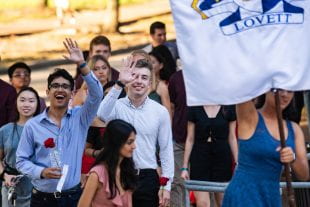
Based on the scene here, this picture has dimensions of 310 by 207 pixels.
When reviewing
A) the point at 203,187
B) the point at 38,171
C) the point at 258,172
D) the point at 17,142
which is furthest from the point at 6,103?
the point at 258,172

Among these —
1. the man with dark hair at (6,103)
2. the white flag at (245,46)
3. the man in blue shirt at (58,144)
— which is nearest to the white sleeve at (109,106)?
the man in blue shirt at (58,144)

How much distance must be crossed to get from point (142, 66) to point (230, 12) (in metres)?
2.27

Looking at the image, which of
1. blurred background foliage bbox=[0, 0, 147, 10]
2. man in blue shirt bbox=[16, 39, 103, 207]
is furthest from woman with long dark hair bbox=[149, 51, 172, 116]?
blurred background foliage bbox=[0, 0, 147, 10]

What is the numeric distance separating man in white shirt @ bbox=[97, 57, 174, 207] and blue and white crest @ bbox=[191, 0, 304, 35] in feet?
6.34

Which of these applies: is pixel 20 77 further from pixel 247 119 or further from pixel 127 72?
pixel 247 119

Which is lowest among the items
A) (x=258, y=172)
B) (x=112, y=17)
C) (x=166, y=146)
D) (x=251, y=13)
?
(x=258, y=172)

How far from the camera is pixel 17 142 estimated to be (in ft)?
39.8

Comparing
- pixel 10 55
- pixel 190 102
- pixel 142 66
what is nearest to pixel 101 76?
pixel 142 66

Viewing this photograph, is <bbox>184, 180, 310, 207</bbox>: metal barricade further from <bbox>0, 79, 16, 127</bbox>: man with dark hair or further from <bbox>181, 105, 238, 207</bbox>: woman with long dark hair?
<bbox>0, 79, 16, 127</bbox>: man with dark hair

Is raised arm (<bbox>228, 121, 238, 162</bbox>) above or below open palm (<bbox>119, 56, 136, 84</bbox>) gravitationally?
below

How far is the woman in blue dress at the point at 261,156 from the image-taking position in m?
8.45

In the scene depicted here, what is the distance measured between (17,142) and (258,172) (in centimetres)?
415

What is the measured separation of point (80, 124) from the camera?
1020 cm

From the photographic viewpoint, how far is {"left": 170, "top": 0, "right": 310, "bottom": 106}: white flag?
851cm
